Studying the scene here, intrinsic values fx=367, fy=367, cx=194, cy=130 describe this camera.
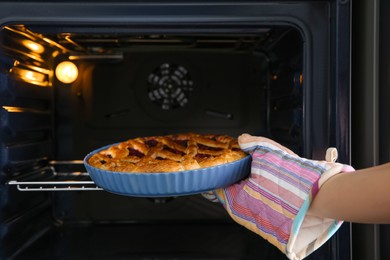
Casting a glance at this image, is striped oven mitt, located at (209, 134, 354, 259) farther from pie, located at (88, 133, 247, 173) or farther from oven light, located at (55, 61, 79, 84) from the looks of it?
oven light, located at (55, 61, 79, 84)

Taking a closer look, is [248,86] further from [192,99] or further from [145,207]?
[145,207]

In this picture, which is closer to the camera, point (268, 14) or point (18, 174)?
point (268, 14)

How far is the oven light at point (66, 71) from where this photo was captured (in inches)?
45.0

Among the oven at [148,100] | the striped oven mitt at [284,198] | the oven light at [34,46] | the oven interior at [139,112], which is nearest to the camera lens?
the striped oven mitt at [284,198]

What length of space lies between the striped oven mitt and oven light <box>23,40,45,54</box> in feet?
2.08

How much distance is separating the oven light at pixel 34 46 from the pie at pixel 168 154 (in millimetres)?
350

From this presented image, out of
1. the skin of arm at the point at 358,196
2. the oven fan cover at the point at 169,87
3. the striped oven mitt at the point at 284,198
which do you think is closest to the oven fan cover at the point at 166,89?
the oven fan cover at the point at 169,87

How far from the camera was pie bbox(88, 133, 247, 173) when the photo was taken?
2.32ft

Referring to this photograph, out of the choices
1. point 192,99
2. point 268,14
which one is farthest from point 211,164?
point 192,99

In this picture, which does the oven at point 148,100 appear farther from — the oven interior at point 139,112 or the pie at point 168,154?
the pie at point 168,154

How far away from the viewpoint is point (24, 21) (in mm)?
780

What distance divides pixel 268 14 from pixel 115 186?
0.48m

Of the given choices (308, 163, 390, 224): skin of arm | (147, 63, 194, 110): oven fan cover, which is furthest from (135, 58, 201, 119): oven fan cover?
(308, 163, 390, 224): skin of arm

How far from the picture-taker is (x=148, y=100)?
3.86ft
